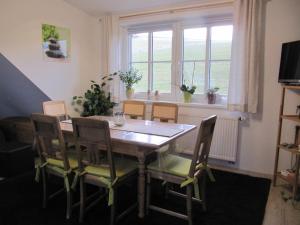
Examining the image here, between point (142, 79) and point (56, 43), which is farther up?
point (56, 43)

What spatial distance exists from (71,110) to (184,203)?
2626mm

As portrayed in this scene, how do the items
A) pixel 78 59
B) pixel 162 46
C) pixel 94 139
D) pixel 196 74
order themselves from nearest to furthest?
pixel 94 139
pixel 196 74
pixel 162 46
pixel 78 59

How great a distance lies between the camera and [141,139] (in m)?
2.19

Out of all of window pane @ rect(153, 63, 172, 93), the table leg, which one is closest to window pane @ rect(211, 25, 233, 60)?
window pane @ rect(153, 63, 172, 93)

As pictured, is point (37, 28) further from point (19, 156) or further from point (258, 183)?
point (258, 183)

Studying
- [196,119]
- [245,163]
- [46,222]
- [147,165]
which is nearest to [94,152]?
[147,165]

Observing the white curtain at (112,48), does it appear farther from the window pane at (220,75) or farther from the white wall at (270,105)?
the white wall at (270,105)

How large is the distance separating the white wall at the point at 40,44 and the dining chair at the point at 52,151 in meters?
1.66

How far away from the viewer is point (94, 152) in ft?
6.97

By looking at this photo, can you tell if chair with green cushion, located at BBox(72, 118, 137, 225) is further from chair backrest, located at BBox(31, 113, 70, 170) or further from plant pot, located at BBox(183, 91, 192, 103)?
plant pot, located at BBox(183, 91, 192, 103)

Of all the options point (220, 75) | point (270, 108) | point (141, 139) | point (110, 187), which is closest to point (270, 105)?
point (270, 108)

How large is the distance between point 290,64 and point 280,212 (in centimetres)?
156

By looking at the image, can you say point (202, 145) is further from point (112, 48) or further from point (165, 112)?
point (112, 48)

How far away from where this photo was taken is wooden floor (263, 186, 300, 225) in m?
2.29
